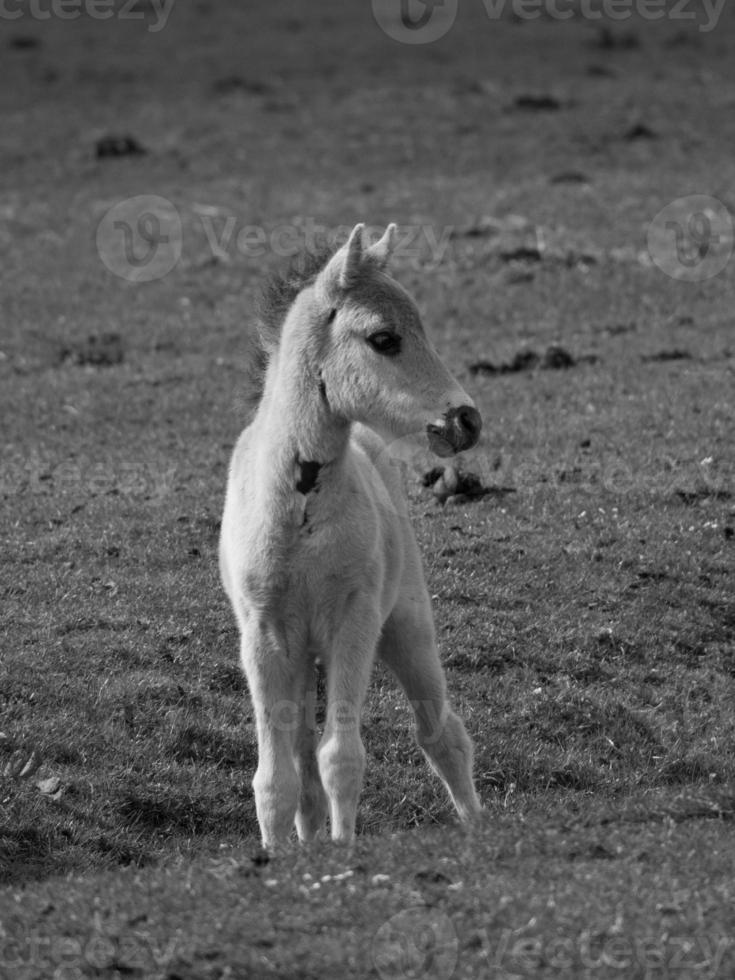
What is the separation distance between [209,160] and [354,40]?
57.8 feet

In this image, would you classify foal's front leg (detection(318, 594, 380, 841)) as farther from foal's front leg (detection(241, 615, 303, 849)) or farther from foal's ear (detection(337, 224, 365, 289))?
foal's ear (detection(337, 224, 365, 289))

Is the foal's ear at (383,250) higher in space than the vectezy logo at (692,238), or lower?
lower

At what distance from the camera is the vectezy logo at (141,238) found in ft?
92.2

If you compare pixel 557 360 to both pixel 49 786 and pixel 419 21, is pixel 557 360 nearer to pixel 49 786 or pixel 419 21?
pixel 49 786

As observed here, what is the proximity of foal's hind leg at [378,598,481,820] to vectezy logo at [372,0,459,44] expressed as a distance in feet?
147

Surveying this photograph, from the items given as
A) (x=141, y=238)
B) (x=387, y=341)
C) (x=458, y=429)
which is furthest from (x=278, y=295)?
(x=141, y=238)

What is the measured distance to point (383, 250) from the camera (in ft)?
28.3

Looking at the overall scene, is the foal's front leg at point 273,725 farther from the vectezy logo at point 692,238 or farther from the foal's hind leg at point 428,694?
the vectezy logo at point 692,238

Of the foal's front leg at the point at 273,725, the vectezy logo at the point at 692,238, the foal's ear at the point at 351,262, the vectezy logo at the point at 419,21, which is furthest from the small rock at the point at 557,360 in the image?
the vectezy logo at the point at 419,21

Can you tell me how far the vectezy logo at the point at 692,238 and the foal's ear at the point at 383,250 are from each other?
1729 centimetres

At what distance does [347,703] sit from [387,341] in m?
1.93

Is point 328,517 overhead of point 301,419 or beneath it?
beneath

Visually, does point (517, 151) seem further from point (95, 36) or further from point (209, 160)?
point (95, 36)

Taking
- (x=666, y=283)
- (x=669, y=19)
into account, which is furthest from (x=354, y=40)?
(x=666, y=283)
